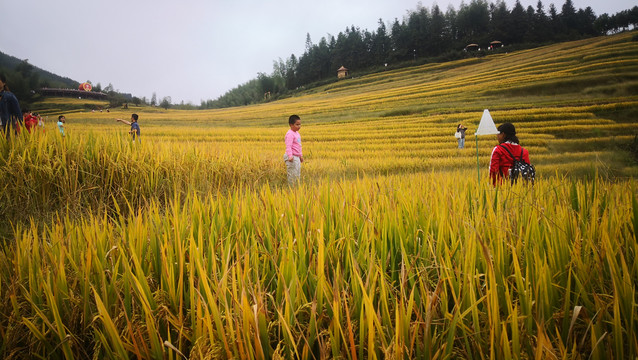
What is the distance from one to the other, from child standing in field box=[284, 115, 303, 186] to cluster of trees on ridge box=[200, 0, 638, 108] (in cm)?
6494

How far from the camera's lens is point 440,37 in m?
68.7

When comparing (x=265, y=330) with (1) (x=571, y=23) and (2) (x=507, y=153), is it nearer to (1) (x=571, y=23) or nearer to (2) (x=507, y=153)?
(2) (x=507, y=153)

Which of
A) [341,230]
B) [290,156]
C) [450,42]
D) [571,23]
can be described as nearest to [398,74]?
[450,42]

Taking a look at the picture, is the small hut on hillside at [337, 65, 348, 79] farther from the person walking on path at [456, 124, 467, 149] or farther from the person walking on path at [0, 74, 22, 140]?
the person walking on path at [0, 74, 22, 140]

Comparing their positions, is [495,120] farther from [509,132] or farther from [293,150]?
[293,150]

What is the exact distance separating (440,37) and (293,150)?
76341mm

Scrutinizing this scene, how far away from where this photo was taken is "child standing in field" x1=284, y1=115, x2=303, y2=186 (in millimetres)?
6395

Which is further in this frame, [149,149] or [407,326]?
[149,149]

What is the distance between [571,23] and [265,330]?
Answer: 9615 centimetres

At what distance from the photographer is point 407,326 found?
90 cm

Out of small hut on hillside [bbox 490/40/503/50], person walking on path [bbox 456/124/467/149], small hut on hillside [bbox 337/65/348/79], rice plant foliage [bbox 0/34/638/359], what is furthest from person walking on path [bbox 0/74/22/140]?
small hut on hillside [bbox 490/40/503/50]

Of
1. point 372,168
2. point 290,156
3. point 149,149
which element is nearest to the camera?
point 149,149

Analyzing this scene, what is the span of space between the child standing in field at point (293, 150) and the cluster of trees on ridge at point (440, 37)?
6494cm

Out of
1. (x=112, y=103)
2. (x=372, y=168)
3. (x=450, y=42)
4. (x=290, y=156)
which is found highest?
(x=450, y=42)
